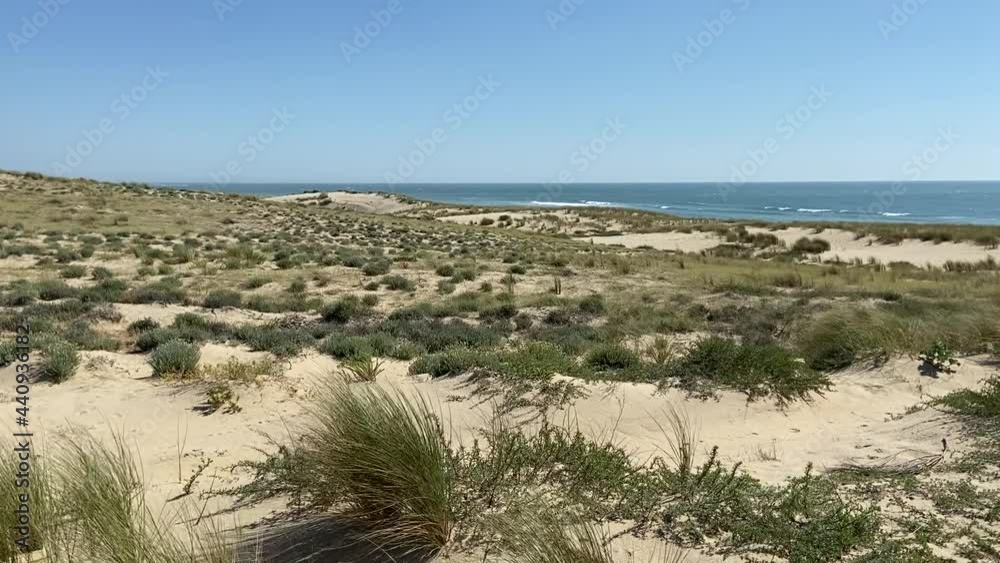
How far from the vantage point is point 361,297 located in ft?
46.2

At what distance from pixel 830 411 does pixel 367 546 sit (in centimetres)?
575

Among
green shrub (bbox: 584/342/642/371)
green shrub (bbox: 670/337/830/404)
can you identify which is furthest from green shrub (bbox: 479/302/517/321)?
green shrub (bbox: 670/337/830/404)

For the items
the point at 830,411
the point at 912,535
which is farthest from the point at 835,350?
the point at 912,535

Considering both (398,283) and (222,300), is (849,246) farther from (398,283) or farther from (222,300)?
(222,300)

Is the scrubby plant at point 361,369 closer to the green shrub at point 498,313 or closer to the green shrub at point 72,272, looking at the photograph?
the green shrub at point 498,313

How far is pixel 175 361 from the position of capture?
7648mm

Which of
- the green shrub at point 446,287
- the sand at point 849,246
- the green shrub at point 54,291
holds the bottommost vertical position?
the sand at point 849,246

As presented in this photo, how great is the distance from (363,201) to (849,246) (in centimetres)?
→ 5010

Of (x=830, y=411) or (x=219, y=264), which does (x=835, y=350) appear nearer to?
(x=830, y=411)

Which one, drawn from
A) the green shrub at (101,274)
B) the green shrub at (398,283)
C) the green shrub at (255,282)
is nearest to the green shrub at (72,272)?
the green shrub at (101,274)

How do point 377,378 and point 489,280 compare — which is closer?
point 377,378

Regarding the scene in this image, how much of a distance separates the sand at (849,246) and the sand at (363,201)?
3003 centimetres

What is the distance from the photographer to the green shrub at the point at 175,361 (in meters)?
7.57

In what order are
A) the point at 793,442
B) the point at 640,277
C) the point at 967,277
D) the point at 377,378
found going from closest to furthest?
the point at 793,442, the point at 377,378, the point at 640,277, the point at 967,277
